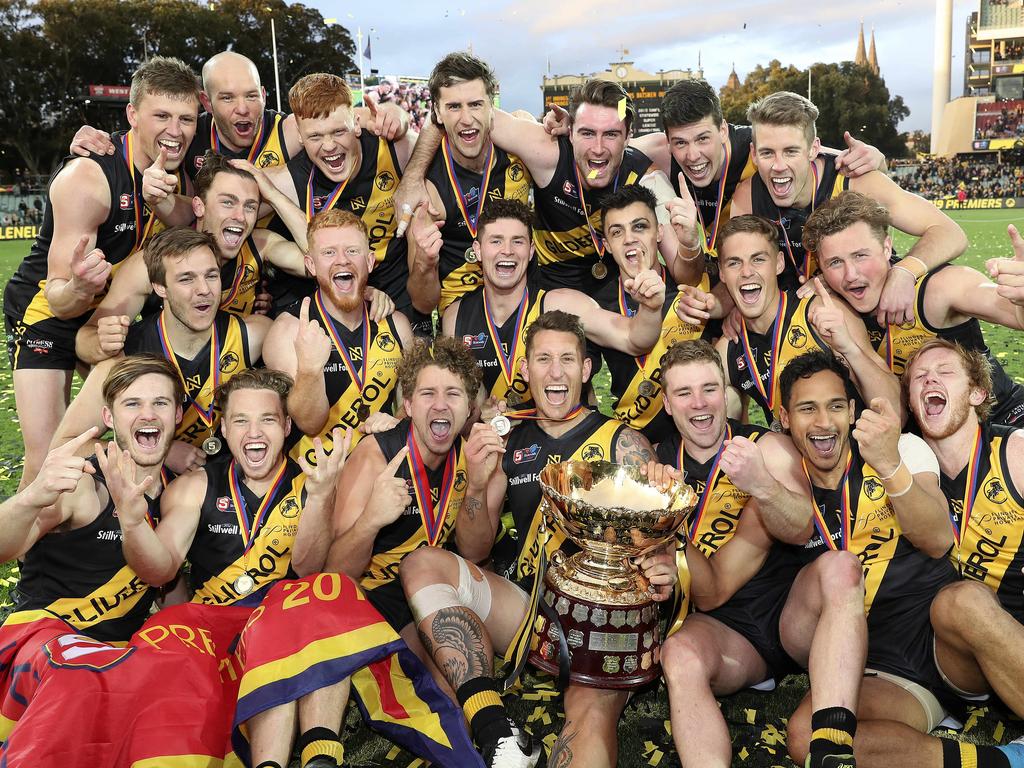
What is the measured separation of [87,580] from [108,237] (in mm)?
2405

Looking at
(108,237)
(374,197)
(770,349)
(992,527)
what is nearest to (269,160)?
(374,197)

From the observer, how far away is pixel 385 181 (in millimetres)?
5988

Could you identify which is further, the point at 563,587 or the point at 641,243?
the point at 641,243

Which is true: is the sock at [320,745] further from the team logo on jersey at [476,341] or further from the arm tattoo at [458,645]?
the team logo on jersey at [476,341]

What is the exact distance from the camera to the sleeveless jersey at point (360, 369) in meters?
5.02

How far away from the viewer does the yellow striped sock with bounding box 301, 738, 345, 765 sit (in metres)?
3.20

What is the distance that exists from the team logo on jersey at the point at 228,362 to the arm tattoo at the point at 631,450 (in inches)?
88.6

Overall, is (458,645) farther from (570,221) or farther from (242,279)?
(570,221)

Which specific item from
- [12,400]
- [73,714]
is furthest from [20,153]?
[73,714]

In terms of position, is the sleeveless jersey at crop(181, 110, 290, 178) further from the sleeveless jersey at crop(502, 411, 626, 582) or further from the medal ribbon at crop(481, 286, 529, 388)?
the sleeveless jersey at crop(502, 411, 626, 582)

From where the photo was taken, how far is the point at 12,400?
9672mm

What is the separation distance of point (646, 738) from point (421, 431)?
1784mm

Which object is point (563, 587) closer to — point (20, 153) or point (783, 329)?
point (783, 329)

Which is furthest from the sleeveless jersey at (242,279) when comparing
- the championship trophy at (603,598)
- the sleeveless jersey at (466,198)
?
the championship trophy at (603,598)
